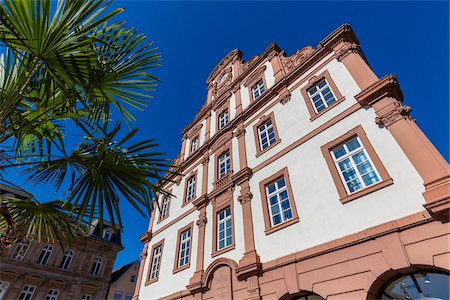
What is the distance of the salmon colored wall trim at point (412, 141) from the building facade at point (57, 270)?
2246cm

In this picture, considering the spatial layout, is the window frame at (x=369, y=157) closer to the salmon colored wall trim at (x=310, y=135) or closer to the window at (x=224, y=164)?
the salmon colored wall trim at (x=310, y=135)

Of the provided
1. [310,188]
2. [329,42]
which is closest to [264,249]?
[310,188]

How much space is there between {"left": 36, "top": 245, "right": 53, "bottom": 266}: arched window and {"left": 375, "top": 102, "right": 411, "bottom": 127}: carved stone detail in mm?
28030

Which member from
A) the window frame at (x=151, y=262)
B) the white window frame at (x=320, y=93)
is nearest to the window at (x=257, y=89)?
the white window frame at (x=320, y=93)

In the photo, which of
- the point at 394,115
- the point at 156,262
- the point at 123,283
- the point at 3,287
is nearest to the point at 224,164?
the point at 156,262

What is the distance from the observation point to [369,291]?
5.36 metres

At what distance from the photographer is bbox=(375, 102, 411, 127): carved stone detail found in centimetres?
669

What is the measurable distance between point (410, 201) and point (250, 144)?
695cm

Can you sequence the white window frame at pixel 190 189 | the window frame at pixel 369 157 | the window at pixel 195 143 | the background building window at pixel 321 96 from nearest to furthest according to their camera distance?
the window frame at pixel 369 157, the background building window at pixel 321 96, the white window frame at pixel 190 189, the window at pixel 195 143

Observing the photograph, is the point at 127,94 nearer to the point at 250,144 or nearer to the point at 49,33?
the point at 49,33

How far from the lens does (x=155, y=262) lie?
13.5 m

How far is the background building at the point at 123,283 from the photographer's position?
24841 millimetres

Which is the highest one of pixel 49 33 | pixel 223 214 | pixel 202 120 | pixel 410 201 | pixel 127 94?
pixel 202 120

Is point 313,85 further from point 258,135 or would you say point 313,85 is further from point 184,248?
point 184,248
